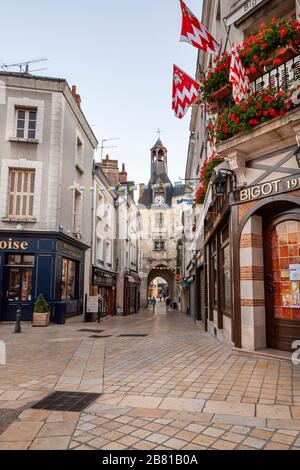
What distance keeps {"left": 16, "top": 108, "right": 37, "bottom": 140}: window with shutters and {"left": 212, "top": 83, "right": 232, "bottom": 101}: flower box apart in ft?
30.4

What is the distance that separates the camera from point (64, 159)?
1459 centimetres

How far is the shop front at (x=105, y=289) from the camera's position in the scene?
1879 centimetres

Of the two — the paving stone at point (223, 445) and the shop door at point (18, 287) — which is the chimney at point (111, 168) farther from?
the paving stone at point (223, 445)

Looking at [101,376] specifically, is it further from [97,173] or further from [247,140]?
[97,173]

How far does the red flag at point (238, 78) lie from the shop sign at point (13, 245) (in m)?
10.1

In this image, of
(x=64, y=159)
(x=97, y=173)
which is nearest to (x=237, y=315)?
(x=64, y=159)

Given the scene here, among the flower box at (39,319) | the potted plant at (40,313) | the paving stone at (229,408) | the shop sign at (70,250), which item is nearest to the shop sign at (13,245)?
the shop sign at (70,250)

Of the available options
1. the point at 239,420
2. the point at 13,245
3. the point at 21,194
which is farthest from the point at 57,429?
the point at 21,194

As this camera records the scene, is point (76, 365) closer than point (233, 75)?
Yes

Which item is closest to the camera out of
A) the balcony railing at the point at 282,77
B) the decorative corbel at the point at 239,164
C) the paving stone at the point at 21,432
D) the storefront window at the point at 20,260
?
the paving stone at the point at 21,432

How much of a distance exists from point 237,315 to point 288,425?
3.67 meters

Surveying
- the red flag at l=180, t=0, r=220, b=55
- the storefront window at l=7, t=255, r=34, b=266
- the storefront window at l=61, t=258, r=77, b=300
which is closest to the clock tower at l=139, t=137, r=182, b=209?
the storefront window at l=61, t=258, r=77, b=300

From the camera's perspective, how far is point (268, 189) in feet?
20.9

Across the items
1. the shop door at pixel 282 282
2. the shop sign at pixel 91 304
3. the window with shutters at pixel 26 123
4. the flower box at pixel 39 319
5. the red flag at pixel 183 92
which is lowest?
the flower box at pixel 39 319
